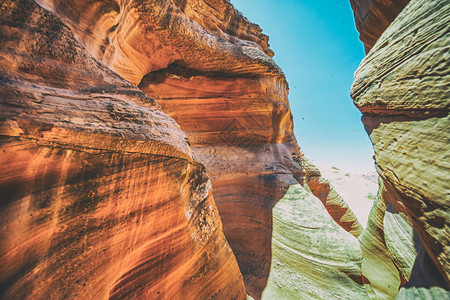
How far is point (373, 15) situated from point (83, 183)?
5.51m

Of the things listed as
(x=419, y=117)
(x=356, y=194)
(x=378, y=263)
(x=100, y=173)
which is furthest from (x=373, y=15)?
(x=356, y=194)

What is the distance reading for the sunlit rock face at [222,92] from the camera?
11.5ft

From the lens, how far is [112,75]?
90.2 inches

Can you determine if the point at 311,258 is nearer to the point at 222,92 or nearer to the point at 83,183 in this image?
the point at 83,183

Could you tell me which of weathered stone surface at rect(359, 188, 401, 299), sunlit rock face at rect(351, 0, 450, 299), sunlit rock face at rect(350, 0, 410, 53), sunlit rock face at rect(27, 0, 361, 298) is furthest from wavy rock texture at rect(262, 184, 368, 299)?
sunlit rock face at rect(350, 0, 410, 53)

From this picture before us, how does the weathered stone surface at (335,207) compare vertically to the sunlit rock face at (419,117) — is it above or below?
below

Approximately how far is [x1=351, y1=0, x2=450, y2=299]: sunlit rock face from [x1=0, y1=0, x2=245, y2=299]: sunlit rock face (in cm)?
247

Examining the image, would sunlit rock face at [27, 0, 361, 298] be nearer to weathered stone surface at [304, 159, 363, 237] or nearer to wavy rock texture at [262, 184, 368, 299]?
wavy rock texture at [262, 184, 368, 299]

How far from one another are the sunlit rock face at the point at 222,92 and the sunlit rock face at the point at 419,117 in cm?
307

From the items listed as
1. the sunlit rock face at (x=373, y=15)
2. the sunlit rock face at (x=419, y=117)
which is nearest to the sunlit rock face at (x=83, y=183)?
the sunlit rock face at (x=419, y=117)

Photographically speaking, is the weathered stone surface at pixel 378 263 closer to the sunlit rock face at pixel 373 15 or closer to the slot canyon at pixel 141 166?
the slot canyon at pixel 141 166

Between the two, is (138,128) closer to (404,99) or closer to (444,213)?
(404,99)

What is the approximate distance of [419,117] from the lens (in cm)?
161

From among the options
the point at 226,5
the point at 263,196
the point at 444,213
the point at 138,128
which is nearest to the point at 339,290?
the point at 263,196
